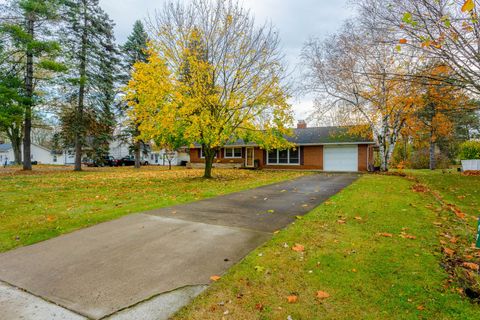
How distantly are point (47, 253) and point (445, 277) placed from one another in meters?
5.39

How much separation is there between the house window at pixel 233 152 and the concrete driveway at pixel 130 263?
21.0 metres

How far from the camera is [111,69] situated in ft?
80.8

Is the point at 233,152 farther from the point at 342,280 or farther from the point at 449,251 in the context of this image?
the point at 342,280

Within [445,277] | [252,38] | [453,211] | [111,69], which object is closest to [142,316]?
[445,277]

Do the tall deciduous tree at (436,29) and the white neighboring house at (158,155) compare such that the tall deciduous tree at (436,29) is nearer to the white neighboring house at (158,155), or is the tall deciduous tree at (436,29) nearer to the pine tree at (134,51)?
the pine tree at (134,51)

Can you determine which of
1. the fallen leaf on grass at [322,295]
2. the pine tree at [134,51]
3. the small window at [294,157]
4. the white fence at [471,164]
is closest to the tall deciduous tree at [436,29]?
the fallen leaf on grass at [322,295]

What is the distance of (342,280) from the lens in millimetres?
2994

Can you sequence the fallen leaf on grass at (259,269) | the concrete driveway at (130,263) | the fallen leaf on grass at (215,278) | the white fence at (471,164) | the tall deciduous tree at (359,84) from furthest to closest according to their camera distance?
the white fence at (471,164) → the tall deciduous tree at (359,84) → the fallen leaf on grass at (259,269) → the fallen leaf on grass at (215,278) → the concrete driveway at (130,263)

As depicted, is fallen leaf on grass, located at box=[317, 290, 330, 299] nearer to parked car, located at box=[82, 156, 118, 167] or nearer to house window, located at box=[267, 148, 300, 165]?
house window, located at box=[267, 148, 300, 165]

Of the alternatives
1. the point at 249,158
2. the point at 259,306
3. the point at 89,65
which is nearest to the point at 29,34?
the point at 89,65

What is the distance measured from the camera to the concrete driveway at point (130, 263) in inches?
105

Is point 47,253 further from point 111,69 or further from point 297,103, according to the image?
point 111,69

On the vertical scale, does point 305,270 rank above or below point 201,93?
below

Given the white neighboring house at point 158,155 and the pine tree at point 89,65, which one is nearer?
the pine tree at point 89,65
